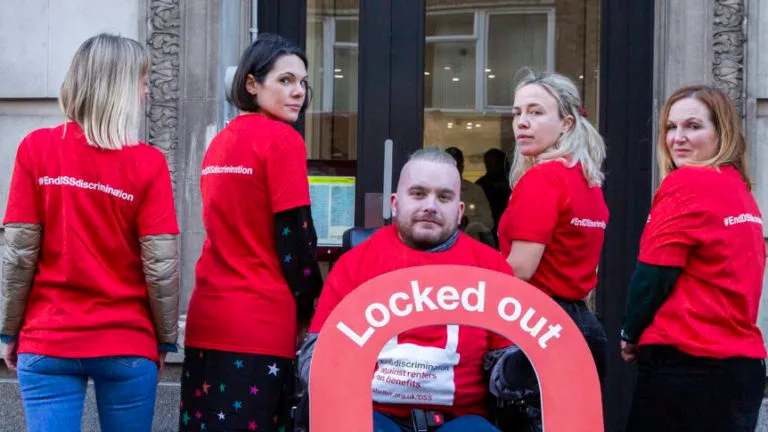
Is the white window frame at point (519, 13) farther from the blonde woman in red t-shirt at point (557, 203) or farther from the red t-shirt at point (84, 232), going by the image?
the red t-shirt at point (84, 232)

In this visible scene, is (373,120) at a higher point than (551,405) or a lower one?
higher

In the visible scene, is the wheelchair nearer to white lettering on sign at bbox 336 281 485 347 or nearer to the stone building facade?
white lettering on sign at bbox 336 281 485 347

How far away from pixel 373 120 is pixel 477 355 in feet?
10.5

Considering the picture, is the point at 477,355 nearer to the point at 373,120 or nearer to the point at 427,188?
the point at 427,188

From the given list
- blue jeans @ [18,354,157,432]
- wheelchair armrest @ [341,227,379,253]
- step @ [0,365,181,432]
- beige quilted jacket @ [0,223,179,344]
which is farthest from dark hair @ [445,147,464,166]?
blue jeans @ [18,354,157,432]

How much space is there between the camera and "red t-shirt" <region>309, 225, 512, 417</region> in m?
3.34

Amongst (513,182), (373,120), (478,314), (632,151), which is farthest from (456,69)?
(478,314)

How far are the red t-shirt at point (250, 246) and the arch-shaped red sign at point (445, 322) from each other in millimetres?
869

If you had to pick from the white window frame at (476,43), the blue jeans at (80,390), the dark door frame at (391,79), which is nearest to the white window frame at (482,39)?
the white window frame at (476,43)

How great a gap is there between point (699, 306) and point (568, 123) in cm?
99

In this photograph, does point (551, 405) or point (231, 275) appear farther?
point (231, 275)

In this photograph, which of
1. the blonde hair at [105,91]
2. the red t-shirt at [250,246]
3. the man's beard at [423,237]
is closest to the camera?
the man's beard at [423,237]

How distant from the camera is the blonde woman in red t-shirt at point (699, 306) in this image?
3531 millimetres

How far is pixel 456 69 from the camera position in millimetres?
6492
